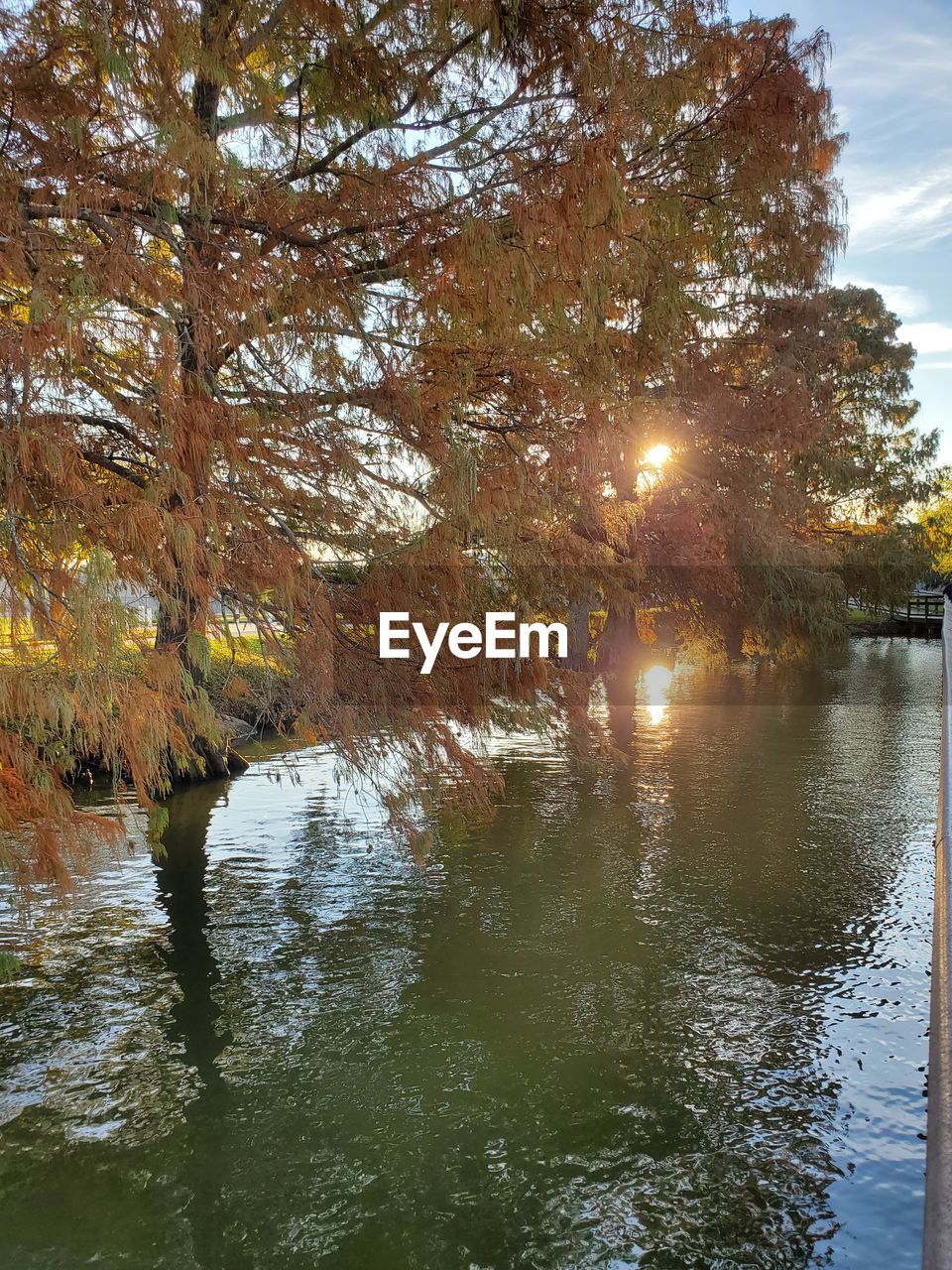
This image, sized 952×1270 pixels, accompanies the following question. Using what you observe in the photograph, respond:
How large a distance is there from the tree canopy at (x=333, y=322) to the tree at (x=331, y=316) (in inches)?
0.7

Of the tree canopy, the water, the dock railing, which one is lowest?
the water

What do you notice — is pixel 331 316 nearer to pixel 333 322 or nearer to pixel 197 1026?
pixel 333 322

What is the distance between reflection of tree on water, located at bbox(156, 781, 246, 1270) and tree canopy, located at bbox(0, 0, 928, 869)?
115 centimetres

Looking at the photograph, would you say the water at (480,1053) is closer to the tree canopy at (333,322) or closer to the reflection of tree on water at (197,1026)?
the reflection of tree on water at (197,1026)

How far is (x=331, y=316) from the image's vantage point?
14.7ft

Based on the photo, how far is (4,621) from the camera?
329cm

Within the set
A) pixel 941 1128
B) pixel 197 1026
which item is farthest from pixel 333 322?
pixel 941 1128

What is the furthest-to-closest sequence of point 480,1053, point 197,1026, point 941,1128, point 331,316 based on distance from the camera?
1. point 197,1026
2. point 331,316
3. point 480,1053
4. point 941,1128

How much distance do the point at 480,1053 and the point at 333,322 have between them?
3.24 metres

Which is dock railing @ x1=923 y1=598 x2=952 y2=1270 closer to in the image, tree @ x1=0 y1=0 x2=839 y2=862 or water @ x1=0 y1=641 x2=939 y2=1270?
water @ x1=0 y1=641 x2=939 y2=1270

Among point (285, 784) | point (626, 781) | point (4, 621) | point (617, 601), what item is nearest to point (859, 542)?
point (626, 781)

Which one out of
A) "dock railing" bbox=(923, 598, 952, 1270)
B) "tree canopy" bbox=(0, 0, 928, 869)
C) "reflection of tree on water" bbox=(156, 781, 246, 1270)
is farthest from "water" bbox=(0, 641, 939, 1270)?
"dock railing" bbox=(923, 598, 952, 1270)

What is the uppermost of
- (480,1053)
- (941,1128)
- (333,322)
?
(333,322)

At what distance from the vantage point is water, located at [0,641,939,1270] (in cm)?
316
